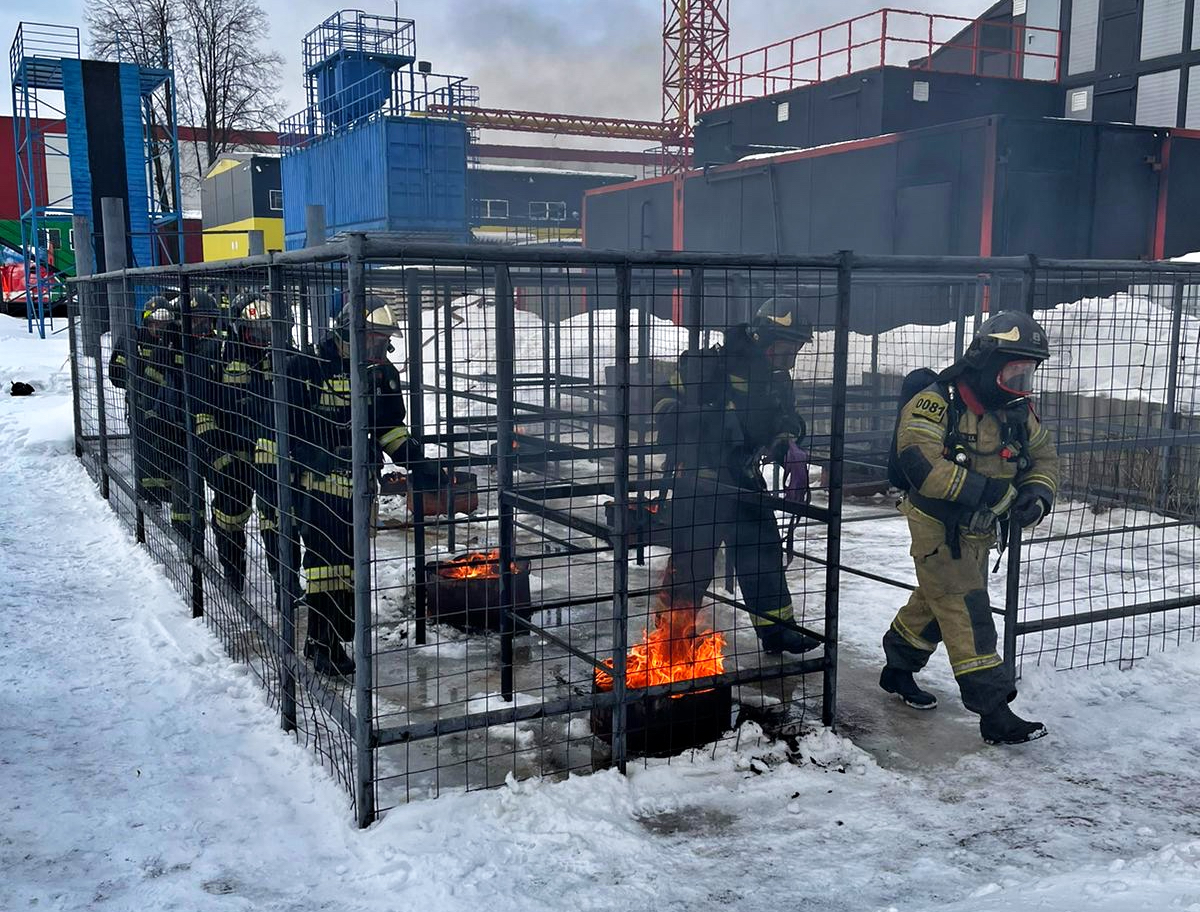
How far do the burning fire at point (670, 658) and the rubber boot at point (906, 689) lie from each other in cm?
99

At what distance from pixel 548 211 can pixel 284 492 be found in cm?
3803

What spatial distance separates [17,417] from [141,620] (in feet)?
32.1

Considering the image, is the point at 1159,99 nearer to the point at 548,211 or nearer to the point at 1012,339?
the point at 548,211

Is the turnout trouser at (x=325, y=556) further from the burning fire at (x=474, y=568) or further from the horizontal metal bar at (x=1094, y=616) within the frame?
the horizontal metal bar at (x=1094, y=616)

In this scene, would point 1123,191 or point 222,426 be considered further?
point 1123,191

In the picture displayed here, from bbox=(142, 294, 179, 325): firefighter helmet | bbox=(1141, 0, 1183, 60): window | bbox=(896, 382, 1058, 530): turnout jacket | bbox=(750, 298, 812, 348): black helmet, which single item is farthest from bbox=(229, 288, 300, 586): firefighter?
bbox=(1141, 0, 1183, 60): window

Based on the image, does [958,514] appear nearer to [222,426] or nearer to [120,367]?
[222,426]

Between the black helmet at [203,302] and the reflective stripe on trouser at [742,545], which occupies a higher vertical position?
the black helmet at [203,302]

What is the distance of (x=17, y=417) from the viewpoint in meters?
14.9

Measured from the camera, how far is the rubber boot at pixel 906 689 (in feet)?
18.4

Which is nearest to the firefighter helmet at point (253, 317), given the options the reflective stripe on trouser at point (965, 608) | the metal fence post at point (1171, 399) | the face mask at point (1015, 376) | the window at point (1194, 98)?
the reflective stripe on trouser at point (965, 608)

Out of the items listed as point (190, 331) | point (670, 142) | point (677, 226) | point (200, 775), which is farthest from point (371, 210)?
point (670, 142)

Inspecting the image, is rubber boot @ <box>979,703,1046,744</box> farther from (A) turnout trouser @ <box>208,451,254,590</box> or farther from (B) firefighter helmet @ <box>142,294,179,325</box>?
(B) firefighter helmet @ <box>142,294,179,325</box>

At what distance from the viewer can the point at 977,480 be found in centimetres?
493
